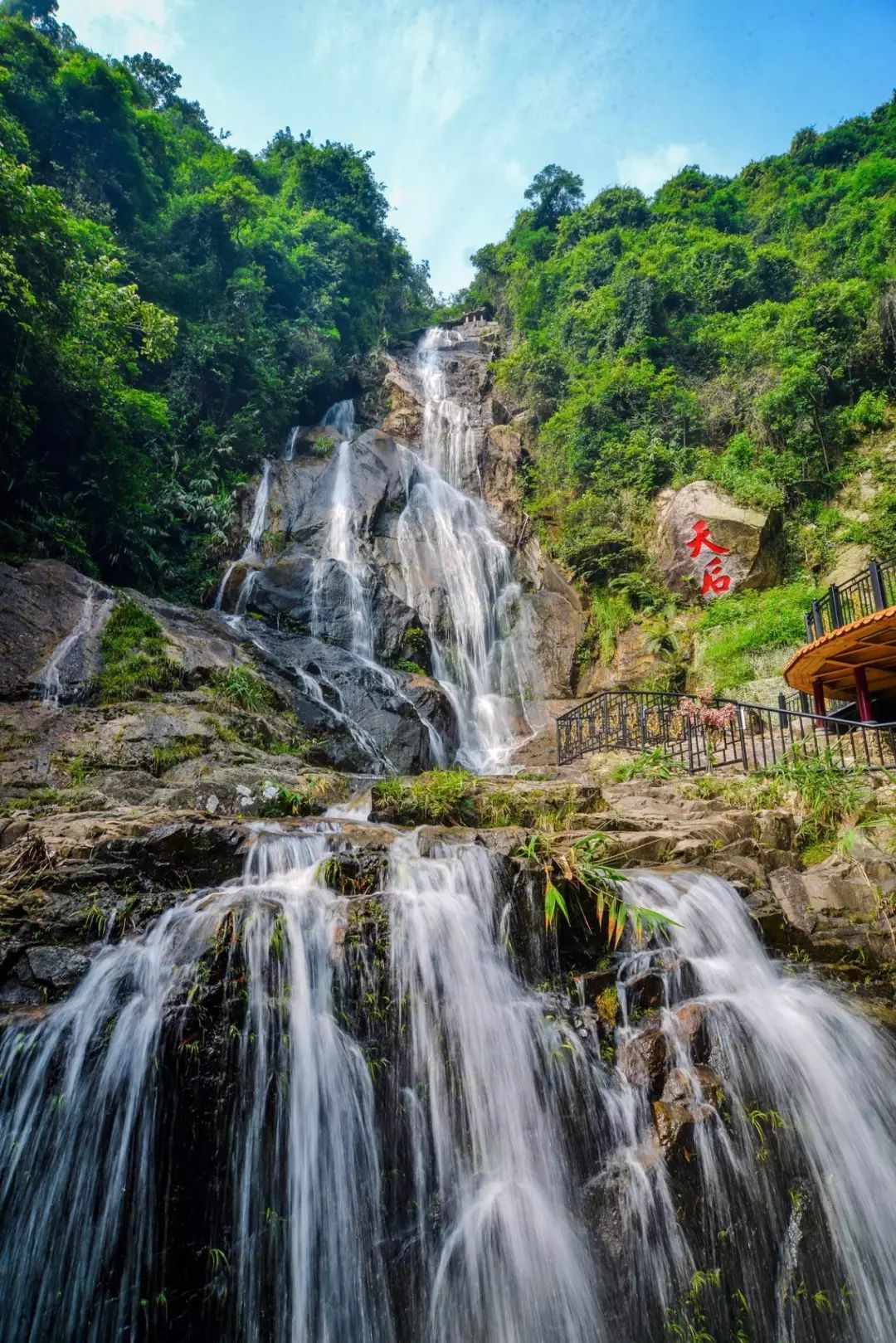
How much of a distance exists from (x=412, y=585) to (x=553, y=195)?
28.6m

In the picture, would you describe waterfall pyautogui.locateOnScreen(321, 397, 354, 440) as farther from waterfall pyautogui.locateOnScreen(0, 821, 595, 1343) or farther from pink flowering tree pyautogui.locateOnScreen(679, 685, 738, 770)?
waterfall pyautogui.locateOnScreen(0, 821, 595, 1343)

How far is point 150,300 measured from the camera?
20.6 metres

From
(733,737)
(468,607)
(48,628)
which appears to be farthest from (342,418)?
(733,737)

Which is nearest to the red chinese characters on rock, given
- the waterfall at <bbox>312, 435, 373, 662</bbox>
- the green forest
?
the green forest

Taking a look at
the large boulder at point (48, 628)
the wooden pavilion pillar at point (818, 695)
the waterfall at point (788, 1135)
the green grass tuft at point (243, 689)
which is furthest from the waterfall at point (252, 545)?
the waterfall at point (788, 1135)

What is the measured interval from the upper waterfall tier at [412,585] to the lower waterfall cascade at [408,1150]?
24.2ft

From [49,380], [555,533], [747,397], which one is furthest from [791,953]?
[747,397]

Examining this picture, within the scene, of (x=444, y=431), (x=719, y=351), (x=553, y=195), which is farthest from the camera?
(x=553, y=195)

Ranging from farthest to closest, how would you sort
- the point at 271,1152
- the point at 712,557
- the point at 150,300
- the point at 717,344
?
the point at 717,344
the point at 150,300
the point at 712,557
the point at 271,1152

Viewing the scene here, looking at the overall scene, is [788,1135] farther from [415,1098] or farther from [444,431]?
[444,431]

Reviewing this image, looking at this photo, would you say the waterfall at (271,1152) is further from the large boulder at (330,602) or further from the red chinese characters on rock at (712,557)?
the red chinese characters on rock at (712,557)

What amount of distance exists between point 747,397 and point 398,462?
10.9 m

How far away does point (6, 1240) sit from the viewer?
9.94ft

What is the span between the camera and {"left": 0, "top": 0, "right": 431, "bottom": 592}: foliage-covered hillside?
12548 millimetres
